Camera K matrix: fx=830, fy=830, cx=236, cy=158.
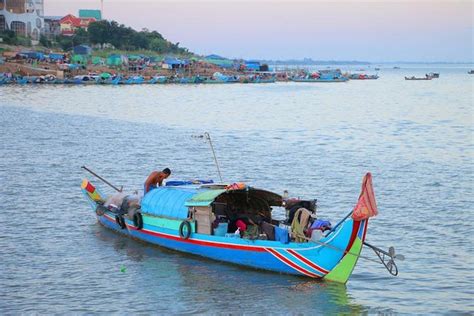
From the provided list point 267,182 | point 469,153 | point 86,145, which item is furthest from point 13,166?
point 469,153

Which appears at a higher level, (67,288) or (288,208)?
(288,208)

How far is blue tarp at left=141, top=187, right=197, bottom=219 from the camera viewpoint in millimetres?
18484

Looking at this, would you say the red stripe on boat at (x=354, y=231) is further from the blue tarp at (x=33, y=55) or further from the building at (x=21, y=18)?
the building at (x=21, y=18)

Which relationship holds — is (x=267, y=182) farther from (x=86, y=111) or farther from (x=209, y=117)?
(x=86, y=111)

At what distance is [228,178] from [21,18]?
99.8 meters

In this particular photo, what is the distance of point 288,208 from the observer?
1834 cm

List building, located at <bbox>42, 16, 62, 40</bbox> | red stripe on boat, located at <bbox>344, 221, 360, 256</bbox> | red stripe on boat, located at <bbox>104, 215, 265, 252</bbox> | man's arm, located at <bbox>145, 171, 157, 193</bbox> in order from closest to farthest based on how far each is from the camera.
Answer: red stripe on boat, located at <bbox>344, 221, 360, 256</bbox> → red stripe on boat, located at <bbox>104, 215, 265, 252</bbox> → man's arm, located at <bbox>145, 171, 157, 193</bbox> → building, located at <bbox>42, 16, 62, 40</bbox>

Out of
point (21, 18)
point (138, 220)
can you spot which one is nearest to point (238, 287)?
point (138, 220)

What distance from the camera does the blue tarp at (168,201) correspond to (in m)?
18.5

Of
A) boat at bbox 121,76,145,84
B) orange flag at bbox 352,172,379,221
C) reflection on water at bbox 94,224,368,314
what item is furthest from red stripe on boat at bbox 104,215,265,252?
boat at bbox 121,76,145,84

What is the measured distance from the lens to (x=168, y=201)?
18938mm

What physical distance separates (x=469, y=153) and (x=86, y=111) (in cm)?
3072

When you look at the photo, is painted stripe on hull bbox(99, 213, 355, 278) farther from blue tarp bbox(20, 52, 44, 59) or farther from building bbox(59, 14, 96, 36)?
building bbox(59, 14, 96, 36)

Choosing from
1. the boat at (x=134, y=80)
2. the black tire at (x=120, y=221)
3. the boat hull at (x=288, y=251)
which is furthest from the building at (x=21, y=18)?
the boat hull at (x=288, y=251)
